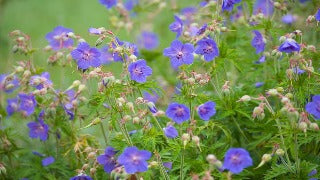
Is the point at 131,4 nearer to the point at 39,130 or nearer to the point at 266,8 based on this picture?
the point at 266,8

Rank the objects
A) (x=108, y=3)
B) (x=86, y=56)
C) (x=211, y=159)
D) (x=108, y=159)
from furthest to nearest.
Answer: (x=108, y=3)
(x=108, y=159)
(x=86, y=56)
(x=211, y=159)

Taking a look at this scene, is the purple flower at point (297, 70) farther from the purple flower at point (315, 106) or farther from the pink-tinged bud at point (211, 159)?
the pink-tinged bud at point (211, 159)

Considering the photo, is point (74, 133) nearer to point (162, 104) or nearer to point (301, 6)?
point (162, 104)

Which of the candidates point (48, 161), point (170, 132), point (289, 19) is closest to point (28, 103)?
point (48, 161)

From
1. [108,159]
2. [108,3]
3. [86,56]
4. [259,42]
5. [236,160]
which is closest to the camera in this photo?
[236,160]

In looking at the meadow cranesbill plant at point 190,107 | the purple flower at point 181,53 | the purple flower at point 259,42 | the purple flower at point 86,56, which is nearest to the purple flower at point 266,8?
the meadow cranesbill plant at point 190,107
